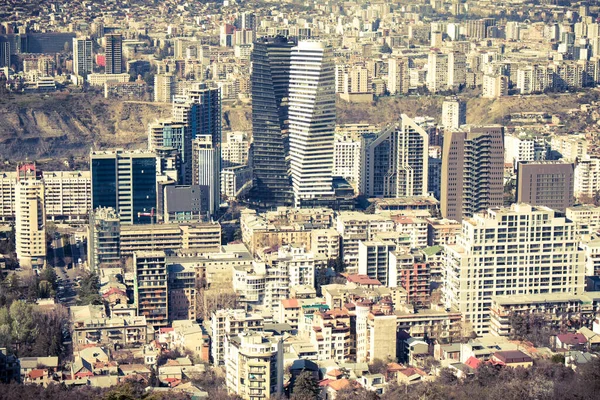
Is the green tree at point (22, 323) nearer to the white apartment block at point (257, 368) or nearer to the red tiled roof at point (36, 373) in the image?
the red tiled roof at point (36, 373)

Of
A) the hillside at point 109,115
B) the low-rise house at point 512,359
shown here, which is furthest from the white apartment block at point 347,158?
the low-rise house at point 512,359

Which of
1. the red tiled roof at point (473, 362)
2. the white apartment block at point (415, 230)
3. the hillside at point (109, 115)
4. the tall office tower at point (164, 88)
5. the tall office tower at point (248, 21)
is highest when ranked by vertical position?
the tall office tower at point (248, 21)

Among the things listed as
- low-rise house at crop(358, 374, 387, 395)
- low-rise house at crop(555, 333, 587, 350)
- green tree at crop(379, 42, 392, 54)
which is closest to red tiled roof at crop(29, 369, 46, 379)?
low-rise house at crop(358, 374, 387, 395)

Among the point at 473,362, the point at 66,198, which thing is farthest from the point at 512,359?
the point at 66,198

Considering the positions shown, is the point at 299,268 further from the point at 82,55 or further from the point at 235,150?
the point at 82,55

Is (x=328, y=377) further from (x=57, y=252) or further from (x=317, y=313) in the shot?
(x=57, y=252)
